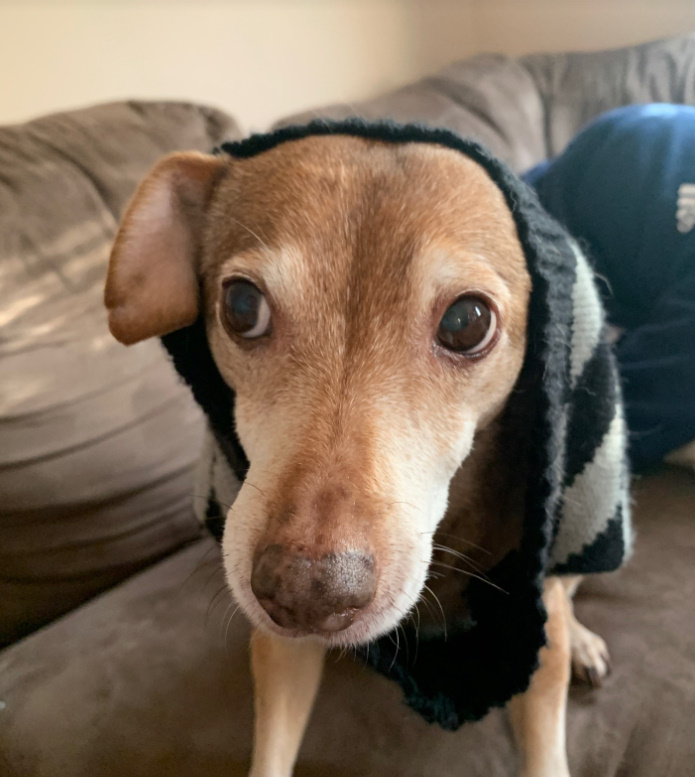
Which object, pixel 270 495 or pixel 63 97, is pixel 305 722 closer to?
pixel 270 495

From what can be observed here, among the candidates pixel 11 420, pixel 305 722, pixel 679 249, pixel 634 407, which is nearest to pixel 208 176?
pixel 11 420

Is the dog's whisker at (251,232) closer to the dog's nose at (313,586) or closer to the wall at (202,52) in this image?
the dog's nose at (313,586)

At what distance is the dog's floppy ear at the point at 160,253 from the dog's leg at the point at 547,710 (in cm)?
81

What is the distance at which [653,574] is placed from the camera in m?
1.20

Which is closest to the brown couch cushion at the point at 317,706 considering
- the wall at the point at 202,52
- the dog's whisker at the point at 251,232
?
the dog's whisker at the point at 251,232

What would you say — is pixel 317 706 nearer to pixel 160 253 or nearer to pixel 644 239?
pixel 160 253

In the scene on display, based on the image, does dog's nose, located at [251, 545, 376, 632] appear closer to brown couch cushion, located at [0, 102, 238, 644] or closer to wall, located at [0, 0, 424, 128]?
brown couch cushion, located at [0, 102, 238, 644]

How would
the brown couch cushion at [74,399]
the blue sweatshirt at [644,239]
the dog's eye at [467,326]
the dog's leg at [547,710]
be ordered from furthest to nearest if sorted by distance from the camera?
the blue sweatshirt at [644,239] < the brown couch cushion at [74,399] < the dog's leg at [547,710] < the dog's eye at [467,326]

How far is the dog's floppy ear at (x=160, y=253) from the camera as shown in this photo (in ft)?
3.14

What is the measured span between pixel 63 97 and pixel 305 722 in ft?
5.70

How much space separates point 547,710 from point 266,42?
224cm

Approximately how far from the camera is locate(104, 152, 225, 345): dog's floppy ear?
96 cm

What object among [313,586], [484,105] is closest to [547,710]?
[313,586]

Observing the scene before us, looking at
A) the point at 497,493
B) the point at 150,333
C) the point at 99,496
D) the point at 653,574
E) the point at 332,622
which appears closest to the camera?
the point at 332,622
